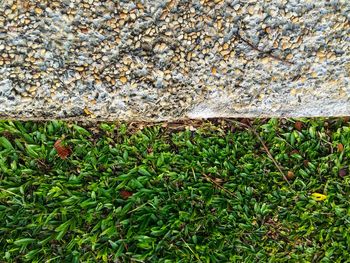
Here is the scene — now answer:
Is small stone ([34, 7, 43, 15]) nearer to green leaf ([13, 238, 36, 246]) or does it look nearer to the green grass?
the green grass

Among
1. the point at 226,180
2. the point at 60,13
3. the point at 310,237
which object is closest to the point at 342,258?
the point at 310,237

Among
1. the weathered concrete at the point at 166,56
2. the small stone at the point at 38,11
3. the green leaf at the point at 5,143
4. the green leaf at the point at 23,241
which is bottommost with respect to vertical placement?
the green leaf at the point at 23,241

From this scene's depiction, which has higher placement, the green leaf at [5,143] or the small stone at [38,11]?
the small stone at [38,11]

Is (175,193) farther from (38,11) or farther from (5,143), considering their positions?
(38,11)

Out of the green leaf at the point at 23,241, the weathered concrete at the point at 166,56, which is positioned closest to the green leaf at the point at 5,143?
the weathered concrete at the point at 166,56

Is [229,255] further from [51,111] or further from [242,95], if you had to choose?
[51,111]

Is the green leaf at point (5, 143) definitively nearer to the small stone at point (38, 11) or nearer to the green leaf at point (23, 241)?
the green leaf at point (23, 241)

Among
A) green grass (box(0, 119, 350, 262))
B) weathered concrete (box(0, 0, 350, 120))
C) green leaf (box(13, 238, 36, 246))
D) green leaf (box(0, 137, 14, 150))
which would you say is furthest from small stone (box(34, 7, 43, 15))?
green leaf (box(13, 238, 36, 246))
